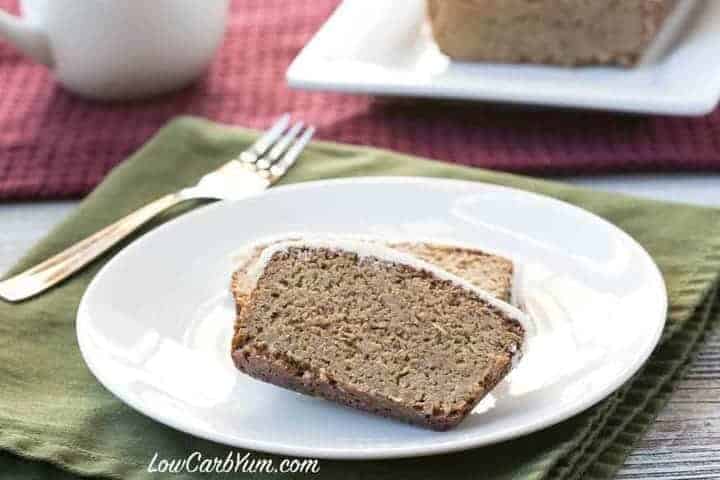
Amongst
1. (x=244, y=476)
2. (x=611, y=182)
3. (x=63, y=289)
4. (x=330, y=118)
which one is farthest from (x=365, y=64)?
(x=244, y=476)

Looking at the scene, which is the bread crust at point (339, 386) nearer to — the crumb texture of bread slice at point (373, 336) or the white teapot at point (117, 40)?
the crumb texture of bread slice at point (373, 336)

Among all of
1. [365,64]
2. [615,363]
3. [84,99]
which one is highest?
[615,363]

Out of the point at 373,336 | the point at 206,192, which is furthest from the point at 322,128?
the point at 373,336

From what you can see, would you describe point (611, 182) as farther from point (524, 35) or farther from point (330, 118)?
point (330, 118)

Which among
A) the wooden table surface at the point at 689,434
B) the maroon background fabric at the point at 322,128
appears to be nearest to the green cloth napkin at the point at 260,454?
the wooden table surface at the point at 689,434

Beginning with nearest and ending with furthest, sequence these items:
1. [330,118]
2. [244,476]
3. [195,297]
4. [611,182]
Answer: [244,476]
[195,297]
[611,182]
[330,118]

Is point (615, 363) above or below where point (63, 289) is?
above
